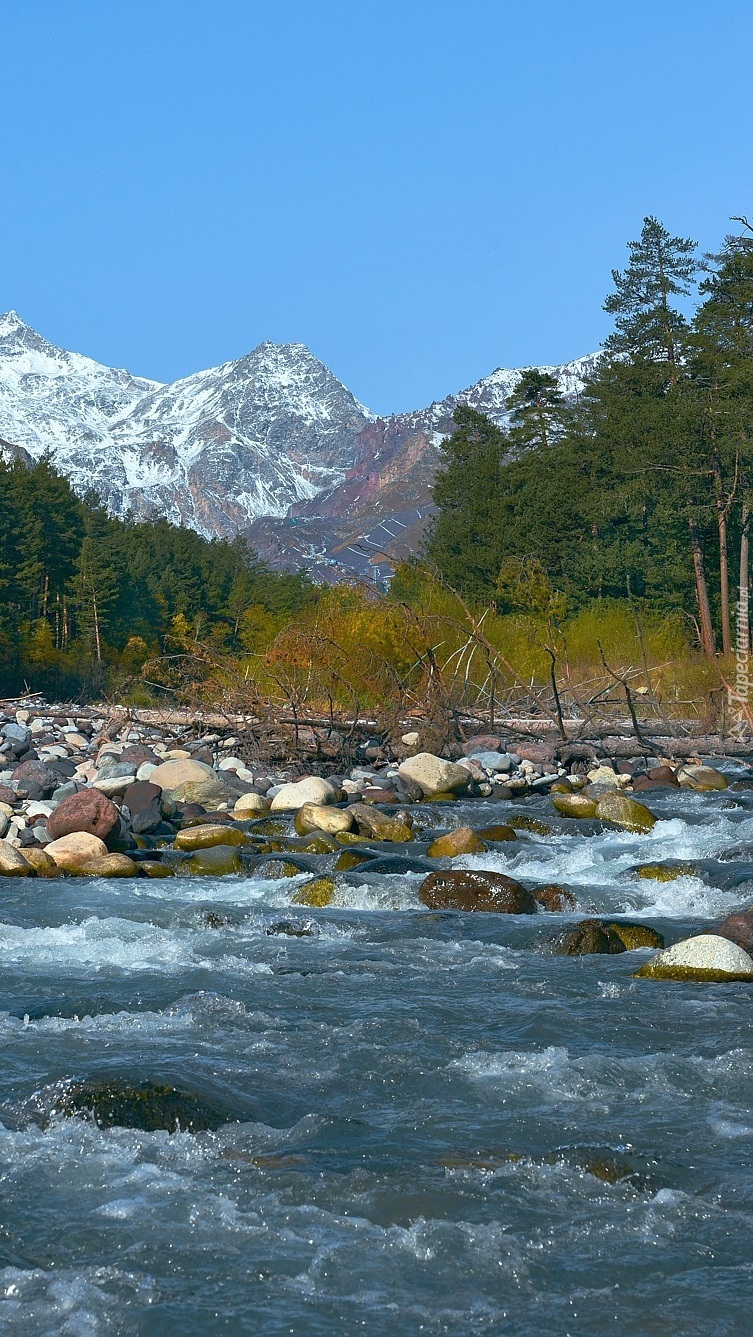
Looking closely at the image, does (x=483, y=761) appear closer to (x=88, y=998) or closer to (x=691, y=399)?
(x=88, y=998)

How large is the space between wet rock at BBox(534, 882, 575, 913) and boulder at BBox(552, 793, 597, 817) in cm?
412

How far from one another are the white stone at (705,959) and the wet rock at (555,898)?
188 centimetres

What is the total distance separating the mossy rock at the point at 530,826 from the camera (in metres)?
12.5

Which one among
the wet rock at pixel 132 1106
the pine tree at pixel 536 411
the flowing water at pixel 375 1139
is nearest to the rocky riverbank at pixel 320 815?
the flowing water at pixel 375 1139

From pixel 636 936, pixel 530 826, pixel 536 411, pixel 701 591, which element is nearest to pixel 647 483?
pixel 701 591

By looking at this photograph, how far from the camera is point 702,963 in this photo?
278 inches

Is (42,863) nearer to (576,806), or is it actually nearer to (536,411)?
(576,806)

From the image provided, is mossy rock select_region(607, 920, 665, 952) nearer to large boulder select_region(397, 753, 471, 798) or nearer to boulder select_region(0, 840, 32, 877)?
boulder select_region(0, 840, 32, 877)

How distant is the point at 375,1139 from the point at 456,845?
6.37m

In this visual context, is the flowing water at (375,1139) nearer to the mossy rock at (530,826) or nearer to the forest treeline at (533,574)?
the mossy rock at (530,826)

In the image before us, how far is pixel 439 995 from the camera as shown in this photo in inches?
268

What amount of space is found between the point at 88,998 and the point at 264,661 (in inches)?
453

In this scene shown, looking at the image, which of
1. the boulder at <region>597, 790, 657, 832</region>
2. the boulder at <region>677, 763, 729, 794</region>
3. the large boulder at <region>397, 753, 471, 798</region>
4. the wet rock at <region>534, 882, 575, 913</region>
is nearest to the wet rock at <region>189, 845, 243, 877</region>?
the wet rock at <region>534, 882, 575, 913</region>

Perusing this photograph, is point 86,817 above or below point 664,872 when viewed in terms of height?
above
